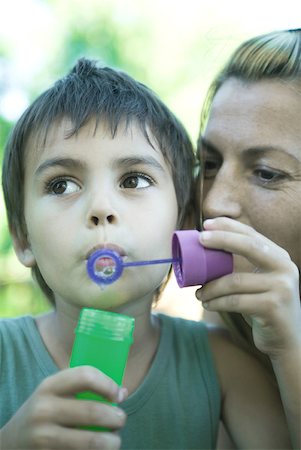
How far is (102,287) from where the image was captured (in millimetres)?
1330

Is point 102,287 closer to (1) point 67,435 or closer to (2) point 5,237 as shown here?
(1) point 67,435

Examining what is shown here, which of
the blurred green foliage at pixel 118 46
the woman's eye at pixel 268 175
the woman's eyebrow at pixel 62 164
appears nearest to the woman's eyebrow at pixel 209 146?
the woman's eye at pixel 268 175

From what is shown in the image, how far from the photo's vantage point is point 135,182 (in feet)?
4.79

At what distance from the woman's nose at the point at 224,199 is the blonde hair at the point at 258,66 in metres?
0.25

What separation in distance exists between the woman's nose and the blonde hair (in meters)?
0.25

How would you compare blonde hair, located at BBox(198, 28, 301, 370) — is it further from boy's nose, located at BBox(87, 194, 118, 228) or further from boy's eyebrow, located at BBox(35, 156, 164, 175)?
boy's nose, located at BBox(87, 194, 118, 228)

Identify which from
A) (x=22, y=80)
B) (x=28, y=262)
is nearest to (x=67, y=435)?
(x=28, y=262)

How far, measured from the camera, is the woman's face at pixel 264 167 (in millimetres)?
1501

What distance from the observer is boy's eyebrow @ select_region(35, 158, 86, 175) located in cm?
140

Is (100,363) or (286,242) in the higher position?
(286,242)

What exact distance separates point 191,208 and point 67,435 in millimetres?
853

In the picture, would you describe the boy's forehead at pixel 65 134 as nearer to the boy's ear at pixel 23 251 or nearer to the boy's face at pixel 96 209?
the boy's face at pixel 96 209

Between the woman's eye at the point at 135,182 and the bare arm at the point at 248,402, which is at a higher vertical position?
the woman's eye at the point at 135,182

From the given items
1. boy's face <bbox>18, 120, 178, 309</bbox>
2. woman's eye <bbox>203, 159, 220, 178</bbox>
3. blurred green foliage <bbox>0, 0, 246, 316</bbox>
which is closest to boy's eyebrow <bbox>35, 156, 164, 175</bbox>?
boy's face <bbox>18, 120, 178, 309</bbox>
